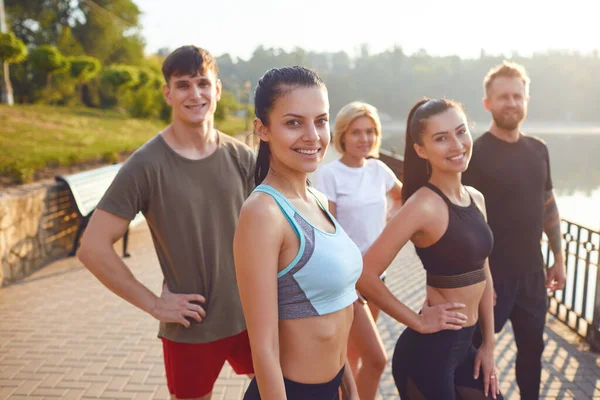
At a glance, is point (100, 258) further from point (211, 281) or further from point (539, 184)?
point (539, 184)

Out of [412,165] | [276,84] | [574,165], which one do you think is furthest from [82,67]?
[574,165]

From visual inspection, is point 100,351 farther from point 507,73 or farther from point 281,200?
point 507,73

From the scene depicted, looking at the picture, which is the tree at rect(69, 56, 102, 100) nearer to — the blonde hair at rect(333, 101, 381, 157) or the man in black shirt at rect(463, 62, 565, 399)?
the blonde hair at rect(333, 101, 381, 157)

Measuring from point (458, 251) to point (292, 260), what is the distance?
1004 millimetres

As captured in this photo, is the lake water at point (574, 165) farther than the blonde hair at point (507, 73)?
Yes

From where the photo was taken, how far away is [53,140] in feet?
44.2

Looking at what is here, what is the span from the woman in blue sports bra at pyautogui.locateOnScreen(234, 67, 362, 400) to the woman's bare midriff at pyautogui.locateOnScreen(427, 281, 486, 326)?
724 millimetres

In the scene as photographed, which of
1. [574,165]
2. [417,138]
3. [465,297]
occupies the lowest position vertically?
[574,165]

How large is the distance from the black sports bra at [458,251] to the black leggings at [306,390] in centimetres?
79

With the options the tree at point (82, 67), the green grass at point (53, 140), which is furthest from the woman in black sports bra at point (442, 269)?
the tree at point (82, 67)

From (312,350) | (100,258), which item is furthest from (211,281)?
(312,350)

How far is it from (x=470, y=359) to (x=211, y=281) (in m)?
1.27

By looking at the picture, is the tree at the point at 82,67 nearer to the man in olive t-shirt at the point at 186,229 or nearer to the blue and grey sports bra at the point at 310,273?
the man in olive t-shirt at the point at 186,229

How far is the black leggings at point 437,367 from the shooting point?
220 centimetres
